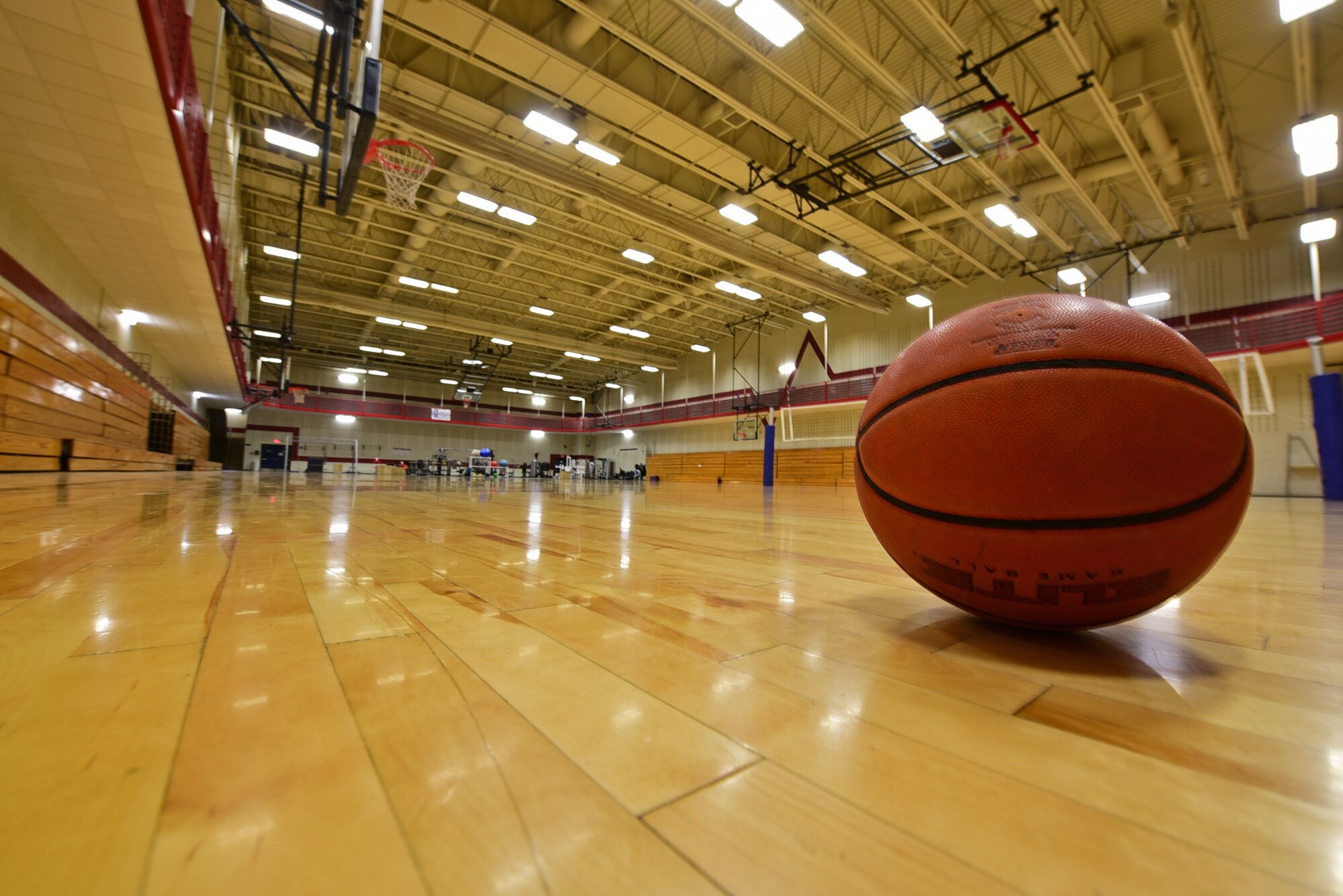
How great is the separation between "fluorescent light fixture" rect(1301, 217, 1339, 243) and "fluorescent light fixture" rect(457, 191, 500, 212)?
13022mm

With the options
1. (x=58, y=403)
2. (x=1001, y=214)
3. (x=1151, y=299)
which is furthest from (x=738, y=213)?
(x=58, y=403)

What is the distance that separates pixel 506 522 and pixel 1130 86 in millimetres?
8780

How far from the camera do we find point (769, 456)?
12.2 metres

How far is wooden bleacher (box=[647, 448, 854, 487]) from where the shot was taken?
Result: 49.9ft

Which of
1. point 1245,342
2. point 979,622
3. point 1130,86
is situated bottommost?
point 979,622

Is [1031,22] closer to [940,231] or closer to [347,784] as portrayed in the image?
[940,231]

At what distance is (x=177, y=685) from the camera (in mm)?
640

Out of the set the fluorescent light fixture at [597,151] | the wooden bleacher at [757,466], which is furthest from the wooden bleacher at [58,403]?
the wooden bleacher at [757,466]

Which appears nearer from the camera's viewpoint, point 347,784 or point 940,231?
point 347,784

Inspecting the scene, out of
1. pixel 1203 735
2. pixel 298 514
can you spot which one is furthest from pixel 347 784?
pixel 298 514

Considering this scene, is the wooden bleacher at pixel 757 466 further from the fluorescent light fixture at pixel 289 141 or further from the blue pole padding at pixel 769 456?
the fluorescent light fixture at pixel 289 141

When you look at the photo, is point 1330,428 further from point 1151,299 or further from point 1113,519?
point 1113,519

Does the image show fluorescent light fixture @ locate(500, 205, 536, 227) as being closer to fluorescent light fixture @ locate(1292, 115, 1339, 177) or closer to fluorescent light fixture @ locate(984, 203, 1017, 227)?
fluorescent light fixture @ locate(984, 203, 1017, 227)

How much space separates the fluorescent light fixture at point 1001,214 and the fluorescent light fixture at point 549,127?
660cm
